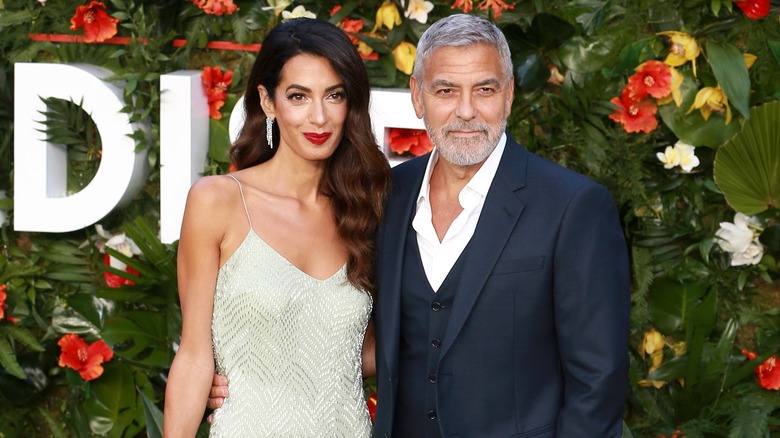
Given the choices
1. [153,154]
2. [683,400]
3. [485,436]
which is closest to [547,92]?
[683,400]

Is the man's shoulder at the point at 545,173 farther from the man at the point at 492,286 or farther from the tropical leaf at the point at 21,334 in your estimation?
the tropical leaf at the point at 21,334

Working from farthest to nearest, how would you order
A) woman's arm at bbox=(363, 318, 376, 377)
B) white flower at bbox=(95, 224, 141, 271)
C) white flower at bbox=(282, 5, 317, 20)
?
white flower at bbox=(95, 224, 141, 271)
white flower at bbox=(282, 5, 317, 20)
woman's arm at bbox=(363, 318, 376, 377)

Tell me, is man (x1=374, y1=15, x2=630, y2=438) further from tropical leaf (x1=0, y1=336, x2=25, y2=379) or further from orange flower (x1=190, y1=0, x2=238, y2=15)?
tropical leaf (x1=0, y1=336, x2=25, y2=379)

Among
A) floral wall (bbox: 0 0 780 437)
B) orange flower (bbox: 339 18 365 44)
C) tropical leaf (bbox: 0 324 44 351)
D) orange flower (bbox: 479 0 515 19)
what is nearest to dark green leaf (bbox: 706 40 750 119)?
floral wall (bbox: 0 0 780 437)

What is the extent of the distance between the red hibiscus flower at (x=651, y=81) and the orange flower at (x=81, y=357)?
2301mm

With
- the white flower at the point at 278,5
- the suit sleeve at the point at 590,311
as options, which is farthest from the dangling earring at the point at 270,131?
the white flower at the point at 278,5

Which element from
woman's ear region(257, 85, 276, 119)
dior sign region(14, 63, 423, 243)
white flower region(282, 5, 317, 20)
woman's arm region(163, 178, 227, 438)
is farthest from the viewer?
dior sign region(14, 63, 423, 243)

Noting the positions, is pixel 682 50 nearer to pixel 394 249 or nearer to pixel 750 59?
pixel 750 59

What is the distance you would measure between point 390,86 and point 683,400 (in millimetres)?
1599

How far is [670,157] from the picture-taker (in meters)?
3.77

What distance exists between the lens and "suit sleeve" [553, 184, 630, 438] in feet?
7.55

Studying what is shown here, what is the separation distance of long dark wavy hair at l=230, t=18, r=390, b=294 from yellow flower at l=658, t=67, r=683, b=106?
4.50 ft

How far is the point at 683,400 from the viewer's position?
12.3ft

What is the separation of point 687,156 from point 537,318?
→ 164cm
